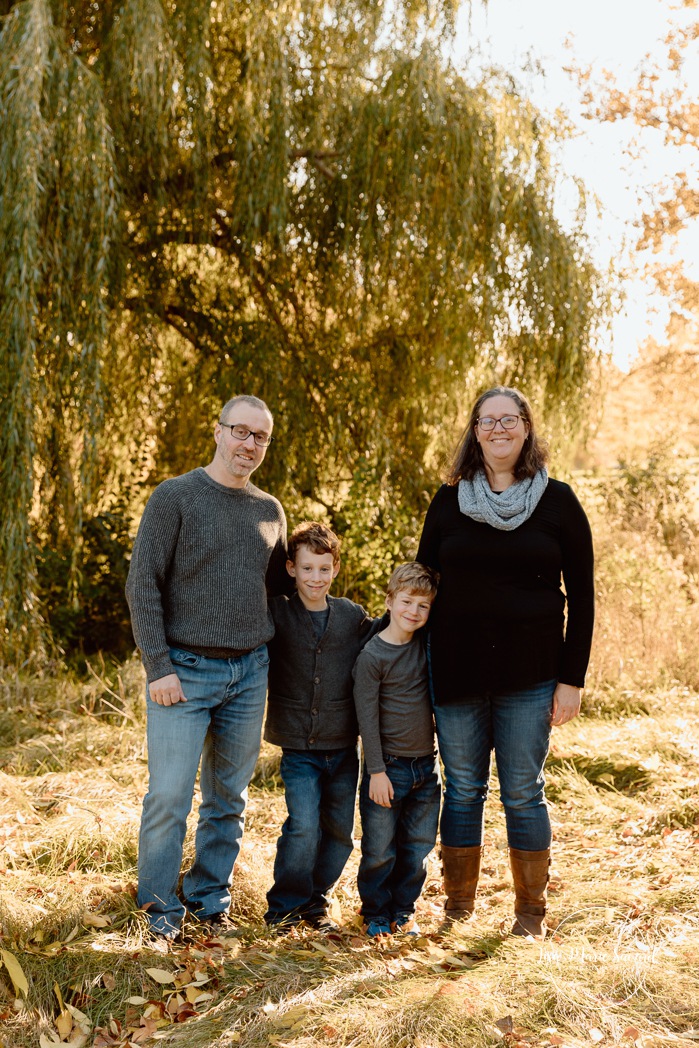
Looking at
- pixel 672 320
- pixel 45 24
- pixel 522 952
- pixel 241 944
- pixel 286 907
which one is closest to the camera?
pixel 522 952

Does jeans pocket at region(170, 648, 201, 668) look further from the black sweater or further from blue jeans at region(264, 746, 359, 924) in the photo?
the black sweater

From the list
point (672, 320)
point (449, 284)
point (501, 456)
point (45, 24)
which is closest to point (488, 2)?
point (449, 284)

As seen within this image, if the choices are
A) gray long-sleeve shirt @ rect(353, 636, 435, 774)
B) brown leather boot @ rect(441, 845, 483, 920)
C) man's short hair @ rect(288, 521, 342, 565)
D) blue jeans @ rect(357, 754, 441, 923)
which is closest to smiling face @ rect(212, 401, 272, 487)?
man's short hair @ rect(288, 521, 342, 565)

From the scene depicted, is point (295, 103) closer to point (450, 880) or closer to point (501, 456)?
point (501, 456)

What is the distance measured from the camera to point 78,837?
3.67 meters

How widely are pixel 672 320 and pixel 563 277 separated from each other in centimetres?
711

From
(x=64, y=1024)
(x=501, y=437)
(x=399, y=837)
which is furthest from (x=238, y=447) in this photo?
(x=64, y=1024)

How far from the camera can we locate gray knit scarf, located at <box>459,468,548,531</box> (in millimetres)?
2912

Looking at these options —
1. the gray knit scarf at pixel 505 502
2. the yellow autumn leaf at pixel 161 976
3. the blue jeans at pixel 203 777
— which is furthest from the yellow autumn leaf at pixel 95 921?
the gray knit scarf at pixel 505 502

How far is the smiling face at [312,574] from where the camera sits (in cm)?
315

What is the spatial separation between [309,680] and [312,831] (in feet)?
1.70

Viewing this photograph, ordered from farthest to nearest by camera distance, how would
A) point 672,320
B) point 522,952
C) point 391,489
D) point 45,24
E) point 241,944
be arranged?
1. point 672,320
2. point 391,489
3. point 45,24
4. point 241,944
5. point 522,952

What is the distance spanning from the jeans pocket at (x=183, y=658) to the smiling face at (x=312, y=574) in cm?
45

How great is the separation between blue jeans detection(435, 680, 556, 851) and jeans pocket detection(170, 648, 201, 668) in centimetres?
84
